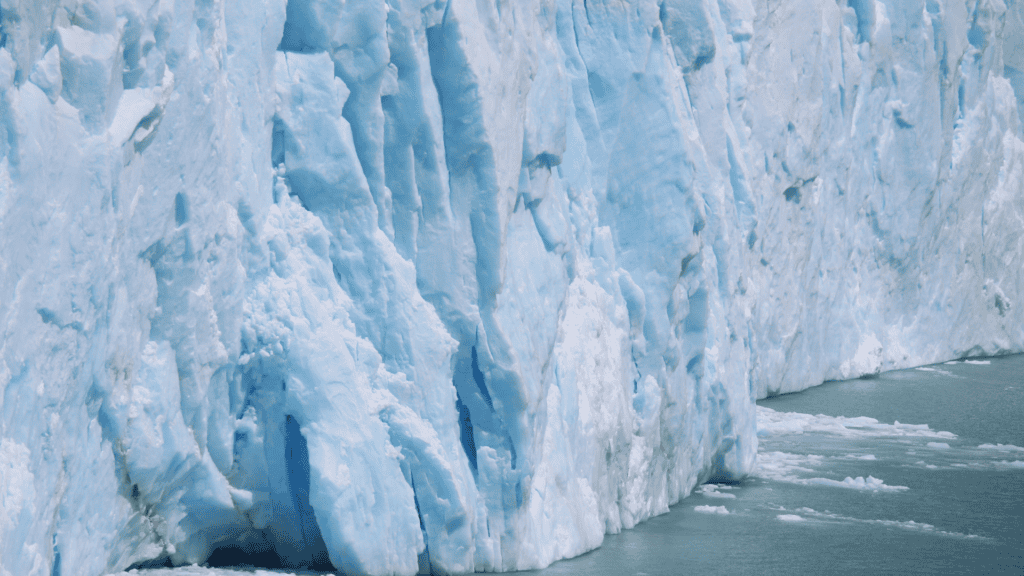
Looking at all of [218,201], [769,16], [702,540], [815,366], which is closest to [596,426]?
[702,540]

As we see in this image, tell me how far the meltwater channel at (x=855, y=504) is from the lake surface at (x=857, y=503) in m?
0.02

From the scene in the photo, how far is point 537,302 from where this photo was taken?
8.70 metres

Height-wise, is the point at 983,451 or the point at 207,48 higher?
the point at 207,48

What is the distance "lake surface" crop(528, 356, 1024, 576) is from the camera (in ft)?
29.8

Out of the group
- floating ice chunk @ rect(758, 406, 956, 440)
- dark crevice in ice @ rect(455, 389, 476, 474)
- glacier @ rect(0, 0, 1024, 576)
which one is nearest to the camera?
glacier @ rect(0, 0, 1024, 576)

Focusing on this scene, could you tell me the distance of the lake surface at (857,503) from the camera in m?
9.09

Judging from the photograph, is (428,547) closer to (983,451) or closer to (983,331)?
(983,451)

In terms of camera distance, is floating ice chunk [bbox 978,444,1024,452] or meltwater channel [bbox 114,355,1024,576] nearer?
meltwater channel [bbox 114,355,1024,576]

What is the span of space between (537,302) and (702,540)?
100 inches

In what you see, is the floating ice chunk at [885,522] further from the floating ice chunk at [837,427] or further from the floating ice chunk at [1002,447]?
the floating ice chunk at [1002,447]

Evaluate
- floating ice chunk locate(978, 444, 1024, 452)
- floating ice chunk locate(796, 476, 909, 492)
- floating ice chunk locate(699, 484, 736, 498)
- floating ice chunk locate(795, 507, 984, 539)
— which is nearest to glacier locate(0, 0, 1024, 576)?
floating ice chunk locate(699, 484, 736, 498)

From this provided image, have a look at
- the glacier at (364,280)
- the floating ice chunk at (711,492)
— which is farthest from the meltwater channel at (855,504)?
the glacier at (364,280)

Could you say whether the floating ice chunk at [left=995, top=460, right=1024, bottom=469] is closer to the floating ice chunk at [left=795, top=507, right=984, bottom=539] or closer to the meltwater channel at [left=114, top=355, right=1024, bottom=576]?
the meltwater channel at [left=114, top=355, right=1024, bottom=576]

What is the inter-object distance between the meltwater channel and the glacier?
0.45 metres
